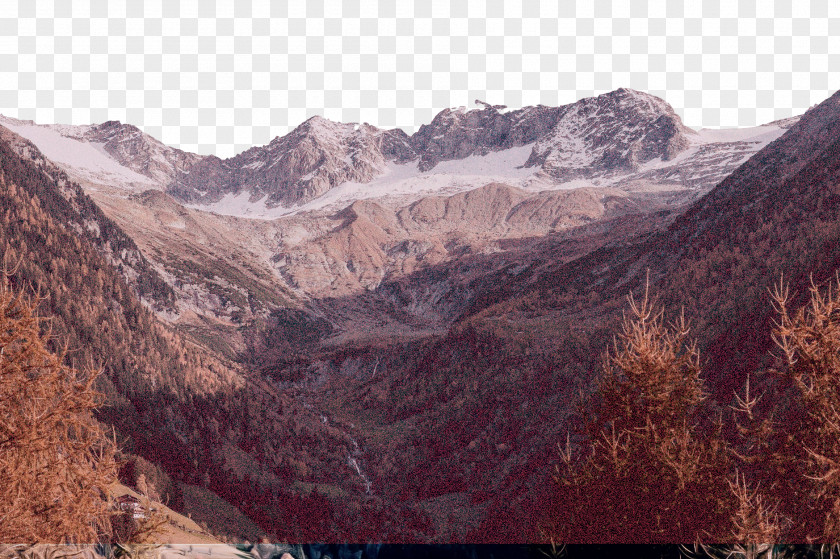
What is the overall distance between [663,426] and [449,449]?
49.9 meters

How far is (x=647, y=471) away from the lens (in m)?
12.6

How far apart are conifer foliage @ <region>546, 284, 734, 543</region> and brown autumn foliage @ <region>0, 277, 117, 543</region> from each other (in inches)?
406

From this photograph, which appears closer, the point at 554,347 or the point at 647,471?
the point at 647,471

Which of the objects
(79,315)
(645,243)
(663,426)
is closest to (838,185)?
(645,243)

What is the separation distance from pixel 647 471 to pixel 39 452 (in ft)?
43.5

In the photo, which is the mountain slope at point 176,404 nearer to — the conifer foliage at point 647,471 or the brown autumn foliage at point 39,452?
the conifer foliage at point 647,471


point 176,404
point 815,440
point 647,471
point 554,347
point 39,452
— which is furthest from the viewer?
point 554,347

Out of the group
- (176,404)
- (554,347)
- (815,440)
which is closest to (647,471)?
(815,440)

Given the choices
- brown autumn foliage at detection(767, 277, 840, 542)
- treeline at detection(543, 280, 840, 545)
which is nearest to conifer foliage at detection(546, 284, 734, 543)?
treeline at detection(543, 280, 840, 545)

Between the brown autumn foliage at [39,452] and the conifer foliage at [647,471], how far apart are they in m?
10.3

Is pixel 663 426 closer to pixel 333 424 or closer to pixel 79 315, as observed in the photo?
pixel 79 315

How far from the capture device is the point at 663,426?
13062mm

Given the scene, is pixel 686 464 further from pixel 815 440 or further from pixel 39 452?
pixel 39 452

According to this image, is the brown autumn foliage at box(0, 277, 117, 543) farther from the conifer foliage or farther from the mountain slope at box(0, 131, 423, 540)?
the mountain slope at box(0, 131, 423, 540)
